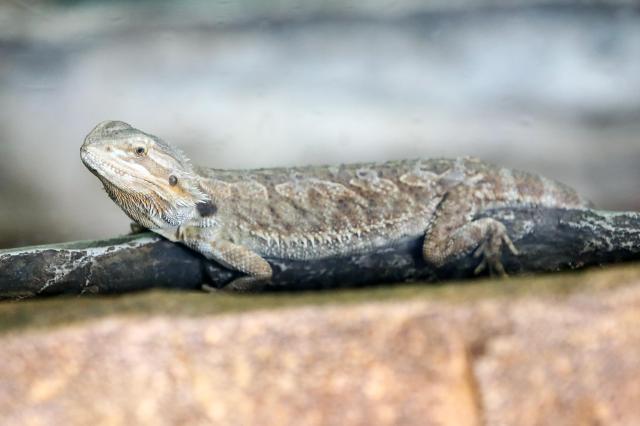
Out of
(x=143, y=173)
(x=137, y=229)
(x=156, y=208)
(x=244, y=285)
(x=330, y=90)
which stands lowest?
(x=244, y=285)

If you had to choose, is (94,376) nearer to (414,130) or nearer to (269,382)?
(269,382)

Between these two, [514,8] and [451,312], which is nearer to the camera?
[451,312]

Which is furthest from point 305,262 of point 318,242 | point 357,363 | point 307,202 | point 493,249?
point 357,363

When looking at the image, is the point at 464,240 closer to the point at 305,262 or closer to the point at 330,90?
Answer: the point at 305,262

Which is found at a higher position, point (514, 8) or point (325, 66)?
point (514, 8)

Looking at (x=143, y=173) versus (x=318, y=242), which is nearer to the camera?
(x=143, y=173)

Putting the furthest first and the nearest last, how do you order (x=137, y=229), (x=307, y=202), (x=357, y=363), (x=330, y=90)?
(x=330, y=90), (x=137, y=229), (x=307, y=202), (x=357, y=363)

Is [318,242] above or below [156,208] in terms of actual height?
below

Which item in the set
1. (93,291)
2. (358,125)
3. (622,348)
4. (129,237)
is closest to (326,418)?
(622,348)
